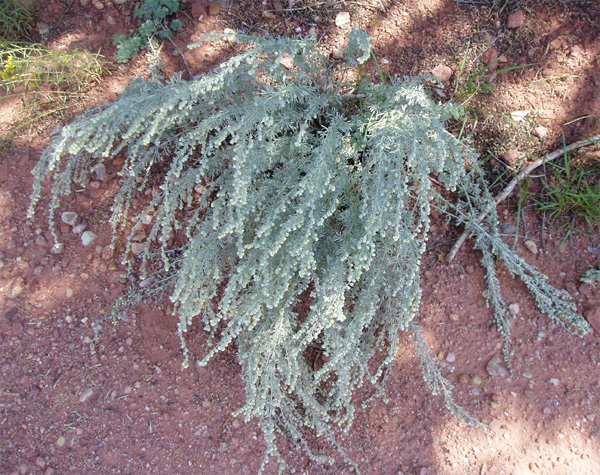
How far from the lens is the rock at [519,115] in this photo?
2.50 m

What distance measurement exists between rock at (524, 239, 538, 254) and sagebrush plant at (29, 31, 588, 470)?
141 millimetres

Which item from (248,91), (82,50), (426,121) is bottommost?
(426,121)

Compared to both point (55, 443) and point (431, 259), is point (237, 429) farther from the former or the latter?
point (431, 259)

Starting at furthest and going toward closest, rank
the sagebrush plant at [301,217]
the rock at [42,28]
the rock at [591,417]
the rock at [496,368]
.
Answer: the rock at [42,28] → the rock at [496,368] → the rock at [591,417] → the sagebrush plant at [301,217]

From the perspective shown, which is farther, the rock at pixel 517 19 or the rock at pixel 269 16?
the rock at pixel 269 16

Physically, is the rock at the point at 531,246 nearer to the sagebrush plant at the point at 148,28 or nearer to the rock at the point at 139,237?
the rock at the point at 139,237

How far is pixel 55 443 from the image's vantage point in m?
2.26

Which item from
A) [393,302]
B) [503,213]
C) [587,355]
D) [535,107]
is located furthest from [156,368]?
[535,107]

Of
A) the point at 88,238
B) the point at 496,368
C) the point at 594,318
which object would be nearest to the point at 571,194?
the point at 594,318

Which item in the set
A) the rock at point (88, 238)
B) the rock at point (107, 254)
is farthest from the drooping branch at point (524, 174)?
the rock at point (88, 238)

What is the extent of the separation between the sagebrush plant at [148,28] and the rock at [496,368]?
2590 mm

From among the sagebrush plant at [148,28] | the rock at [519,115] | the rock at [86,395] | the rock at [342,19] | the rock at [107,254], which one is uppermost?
the sagebrush plant at [148,28]

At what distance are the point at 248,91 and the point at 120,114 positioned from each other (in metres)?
0.63

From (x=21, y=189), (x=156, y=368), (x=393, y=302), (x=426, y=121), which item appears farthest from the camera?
(x=21, y=189)
